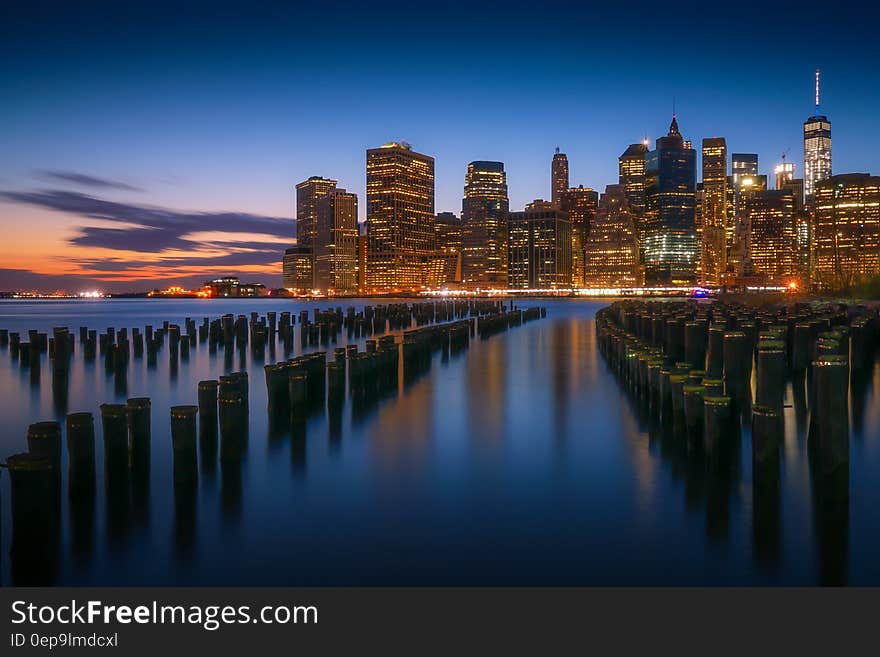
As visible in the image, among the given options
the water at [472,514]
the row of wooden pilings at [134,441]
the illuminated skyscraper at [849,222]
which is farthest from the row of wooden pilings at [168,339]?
the illuminated skyscraper at [849,222]

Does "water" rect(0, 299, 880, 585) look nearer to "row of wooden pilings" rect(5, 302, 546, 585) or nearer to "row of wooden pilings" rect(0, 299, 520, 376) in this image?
"row of wooden pilings" rect(5, 302, 546, 585)

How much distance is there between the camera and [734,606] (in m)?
5.37

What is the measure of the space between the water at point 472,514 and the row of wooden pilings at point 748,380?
58 cm

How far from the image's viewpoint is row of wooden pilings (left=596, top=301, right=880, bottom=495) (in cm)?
796

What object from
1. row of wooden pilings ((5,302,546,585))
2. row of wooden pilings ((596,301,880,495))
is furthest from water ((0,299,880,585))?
row of wooden pilings ((596,301,880,495))

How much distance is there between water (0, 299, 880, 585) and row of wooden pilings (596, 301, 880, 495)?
576 millimetres

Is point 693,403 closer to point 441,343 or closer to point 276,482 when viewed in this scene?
point 276,482

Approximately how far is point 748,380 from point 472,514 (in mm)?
8667

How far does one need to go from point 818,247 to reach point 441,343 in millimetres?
139844

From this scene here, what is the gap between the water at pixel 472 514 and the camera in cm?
616

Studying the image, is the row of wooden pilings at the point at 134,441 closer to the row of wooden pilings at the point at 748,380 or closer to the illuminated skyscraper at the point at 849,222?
the row of wooden pilings at the point at 748,380

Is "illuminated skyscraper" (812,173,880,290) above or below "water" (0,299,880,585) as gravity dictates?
above

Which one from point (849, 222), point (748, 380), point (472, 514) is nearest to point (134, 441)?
point (472, 514)

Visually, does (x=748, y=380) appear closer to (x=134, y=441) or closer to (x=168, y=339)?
(x=134, y=441)
